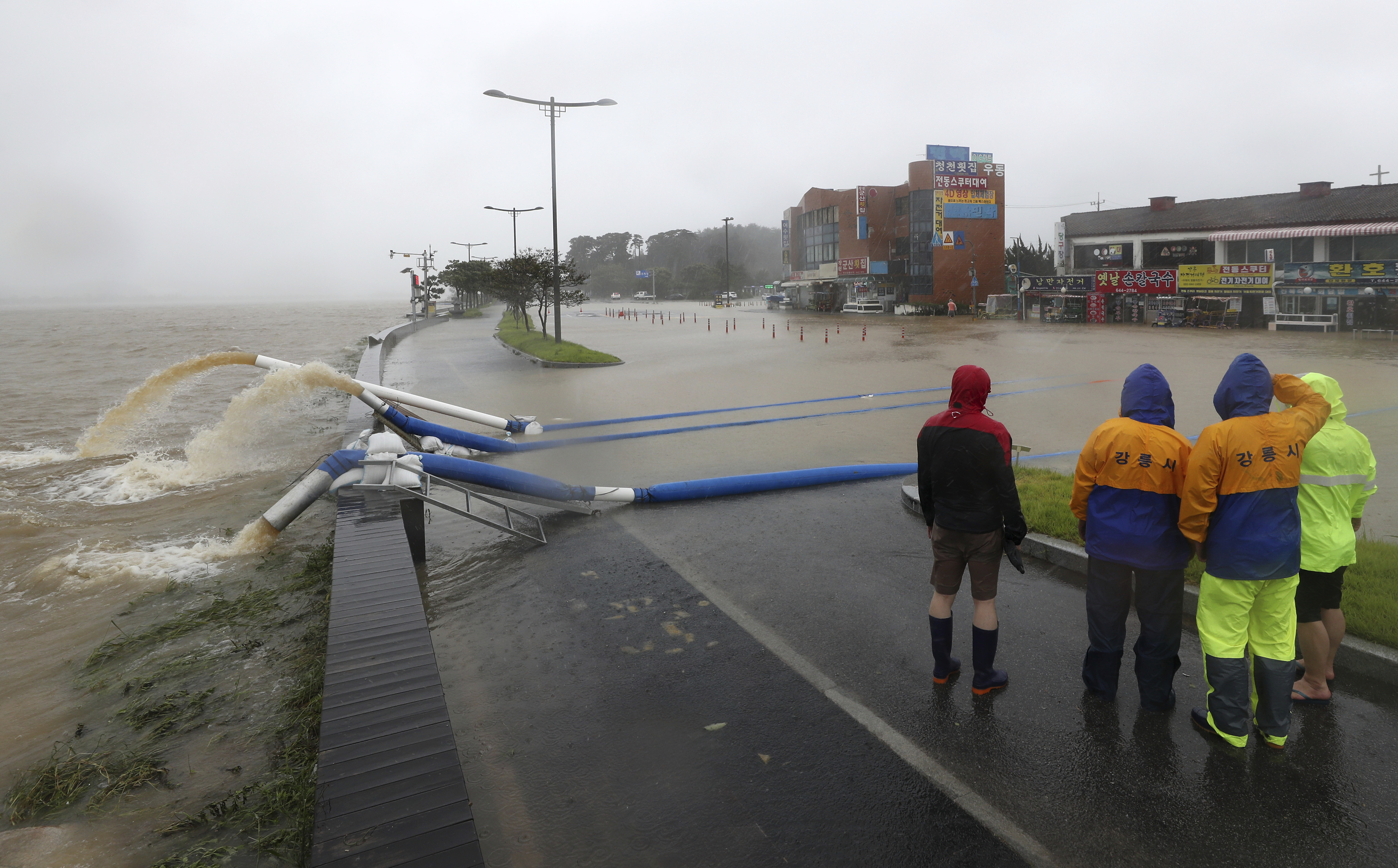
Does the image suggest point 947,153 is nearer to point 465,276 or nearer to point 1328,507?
point 465,276

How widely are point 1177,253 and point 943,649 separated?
47.9 metres

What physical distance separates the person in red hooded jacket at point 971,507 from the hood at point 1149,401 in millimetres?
618

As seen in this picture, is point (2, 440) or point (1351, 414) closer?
point (1351, 414)

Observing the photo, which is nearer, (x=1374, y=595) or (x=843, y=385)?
(x=1374, y=595)

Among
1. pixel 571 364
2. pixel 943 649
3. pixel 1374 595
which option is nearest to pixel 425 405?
pixel 943 649

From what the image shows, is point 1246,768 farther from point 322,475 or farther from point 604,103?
point 604,103

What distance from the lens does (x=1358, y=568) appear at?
5.57 m

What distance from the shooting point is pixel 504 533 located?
304 inches

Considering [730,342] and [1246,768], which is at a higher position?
[730,342]

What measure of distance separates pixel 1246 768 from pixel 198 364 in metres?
11.0

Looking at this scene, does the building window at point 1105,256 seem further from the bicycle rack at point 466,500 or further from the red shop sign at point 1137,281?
the bicycle rack at point 466,500

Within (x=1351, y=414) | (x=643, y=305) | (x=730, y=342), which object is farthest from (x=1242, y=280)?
(x=643, y=305)

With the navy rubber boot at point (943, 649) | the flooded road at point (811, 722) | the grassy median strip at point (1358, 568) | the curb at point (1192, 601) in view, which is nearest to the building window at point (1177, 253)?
the flooded road at point (811, 722)

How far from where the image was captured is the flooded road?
3346 millimetres
